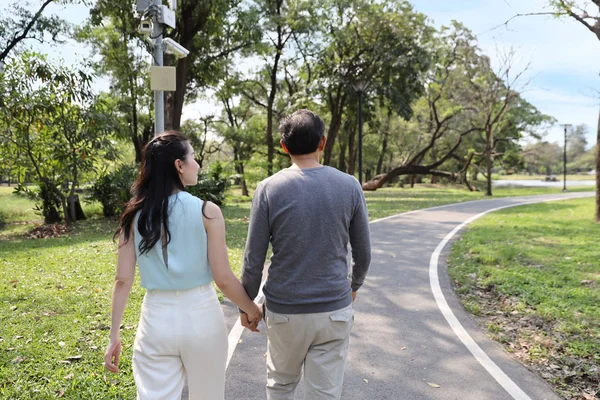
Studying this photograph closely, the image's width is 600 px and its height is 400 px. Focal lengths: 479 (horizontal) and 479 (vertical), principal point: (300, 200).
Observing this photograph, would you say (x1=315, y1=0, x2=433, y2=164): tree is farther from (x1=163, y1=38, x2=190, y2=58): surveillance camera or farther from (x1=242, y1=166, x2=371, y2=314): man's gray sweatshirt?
(x1=242, y1=166, x2=371, y2=314): man's gray sweatshirt

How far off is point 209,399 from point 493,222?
49.9 ft

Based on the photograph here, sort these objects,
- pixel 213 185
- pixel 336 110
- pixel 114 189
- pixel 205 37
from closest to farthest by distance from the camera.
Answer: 1. pixel 114 189
2. pixel 205 37
3. pixel 213 185
4. pixel 336 110

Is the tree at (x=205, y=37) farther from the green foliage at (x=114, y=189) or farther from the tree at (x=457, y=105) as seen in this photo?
the tree at (x=457, y=105)

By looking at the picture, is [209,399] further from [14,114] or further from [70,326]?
[14,114]

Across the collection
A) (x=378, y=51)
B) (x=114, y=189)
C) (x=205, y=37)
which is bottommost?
(x=114, y=189)

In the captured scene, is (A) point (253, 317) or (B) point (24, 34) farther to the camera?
(B) point (24, 34)

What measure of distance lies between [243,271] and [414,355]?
285 cm

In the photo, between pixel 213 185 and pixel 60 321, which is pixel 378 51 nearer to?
pixel 213 185

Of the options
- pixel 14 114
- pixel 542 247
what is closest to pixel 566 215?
pixel 542 247

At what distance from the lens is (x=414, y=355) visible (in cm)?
483

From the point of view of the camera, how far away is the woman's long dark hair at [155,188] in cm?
222

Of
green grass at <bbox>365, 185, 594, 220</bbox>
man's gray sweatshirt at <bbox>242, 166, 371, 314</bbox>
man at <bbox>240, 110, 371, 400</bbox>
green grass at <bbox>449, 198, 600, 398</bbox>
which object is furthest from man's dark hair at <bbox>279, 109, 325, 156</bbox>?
green grass at <bbox>365, 185, 594, 220</bbox>

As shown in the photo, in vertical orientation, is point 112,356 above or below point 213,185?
below

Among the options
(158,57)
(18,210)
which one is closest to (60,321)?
(158,57)
